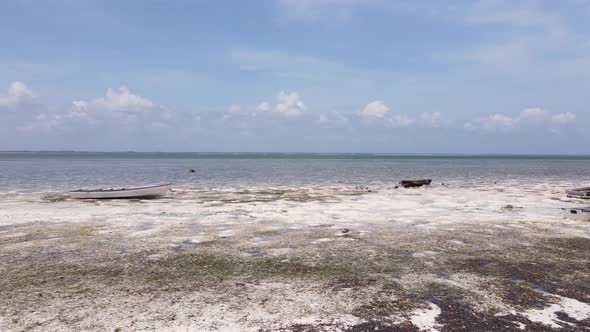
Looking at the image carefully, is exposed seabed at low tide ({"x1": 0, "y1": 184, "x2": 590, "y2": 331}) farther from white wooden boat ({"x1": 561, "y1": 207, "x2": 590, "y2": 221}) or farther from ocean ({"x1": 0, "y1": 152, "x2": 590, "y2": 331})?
white wooden boat ({"x1": 561, "y1": 207, "x2": 590, "y2": 221})

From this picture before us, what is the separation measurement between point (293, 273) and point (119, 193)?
2023 cm

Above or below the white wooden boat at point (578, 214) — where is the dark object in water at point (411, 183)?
below

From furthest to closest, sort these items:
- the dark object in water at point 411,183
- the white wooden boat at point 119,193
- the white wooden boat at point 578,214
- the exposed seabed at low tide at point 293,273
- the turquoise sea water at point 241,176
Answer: the turquoise sea water at point 241,176 < the dark object in water at point 411,183 < the white wooden boat at point 119,193 < the white wooden boat at point 578,214 < the exposed seabed at low tide at point 293,273

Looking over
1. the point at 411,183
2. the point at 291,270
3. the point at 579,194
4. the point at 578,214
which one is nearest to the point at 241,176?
the point at 411,183

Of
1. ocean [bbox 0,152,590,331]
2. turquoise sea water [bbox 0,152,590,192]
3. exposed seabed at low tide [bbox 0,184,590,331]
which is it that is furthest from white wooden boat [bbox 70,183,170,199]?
turquoise sea water [bbox 0,152,590,192]

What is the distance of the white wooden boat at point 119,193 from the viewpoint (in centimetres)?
2647

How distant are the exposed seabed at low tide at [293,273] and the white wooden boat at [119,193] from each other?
7286 mm

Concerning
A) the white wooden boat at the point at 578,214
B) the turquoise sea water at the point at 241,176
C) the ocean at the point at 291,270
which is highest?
the white wooden boat at the point at 578,214

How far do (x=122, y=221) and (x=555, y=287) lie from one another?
15369mm

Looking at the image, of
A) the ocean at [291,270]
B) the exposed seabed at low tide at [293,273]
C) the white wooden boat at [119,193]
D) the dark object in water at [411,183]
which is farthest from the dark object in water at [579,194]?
the white wooden boat at [119,193]

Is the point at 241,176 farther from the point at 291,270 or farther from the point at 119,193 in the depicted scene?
the point at 291,270

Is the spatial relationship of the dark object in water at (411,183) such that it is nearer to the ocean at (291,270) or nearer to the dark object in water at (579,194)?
the dark object in water at (579,194)

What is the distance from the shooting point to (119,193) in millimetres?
26781

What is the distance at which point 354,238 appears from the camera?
1412 centimetres
